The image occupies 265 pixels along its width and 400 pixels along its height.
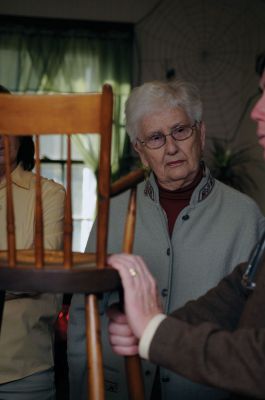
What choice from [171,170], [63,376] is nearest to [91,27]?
[63,376]

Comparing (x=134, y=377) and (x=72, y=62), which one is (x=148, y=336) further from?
(x=72, y=62)

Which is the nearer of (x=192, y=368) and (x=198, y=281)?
(x=192, y=368)

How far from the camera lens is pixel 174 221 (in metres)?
2.16

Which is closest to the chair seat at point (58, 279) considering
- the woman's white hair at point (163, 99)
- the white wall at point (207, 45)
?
the woman's white hair at point (163, 99)

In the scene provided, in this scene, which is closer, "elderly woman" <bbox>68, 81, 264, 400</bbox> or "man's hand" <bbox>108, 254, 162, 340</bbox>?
"man's hand" <bbox>108, 254, 162, 340</bbox>

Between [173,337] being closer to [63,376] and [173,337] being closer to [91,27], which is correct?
[63,376]

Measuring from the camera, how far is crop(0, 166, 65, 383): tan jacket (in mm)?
2041

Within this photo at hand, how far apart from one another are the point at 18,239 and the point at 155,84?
704mm

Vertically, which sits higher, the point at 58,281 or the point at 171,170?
the point at 171,170

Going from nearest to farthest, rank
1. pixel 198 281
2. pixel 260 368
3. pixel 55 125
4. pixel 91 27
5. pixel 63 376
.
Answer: pixel 260 368
pixel 55 125
pixel 198 281
pixel 63 376
pixel 91 27

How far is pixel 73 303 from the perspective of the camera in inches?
85.4

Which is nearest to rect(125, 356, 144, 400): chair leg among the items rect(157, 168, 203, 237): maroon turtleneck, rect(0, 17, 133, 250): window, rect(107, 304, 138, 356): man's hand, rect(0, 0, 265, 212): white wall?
rect(107, 304, 138, 356): man's hand

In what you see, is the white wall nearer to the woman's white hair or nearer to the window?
the window

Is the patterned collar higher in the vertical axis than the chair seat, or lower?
higher
